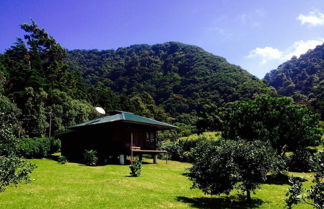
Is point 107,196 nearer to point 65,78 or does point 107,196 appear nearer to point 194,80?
point 65,78

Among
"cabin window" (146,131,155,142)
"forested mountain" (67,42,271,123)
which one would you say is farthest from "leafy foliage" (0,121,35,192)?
"forested mountain" (67,42,271,123)

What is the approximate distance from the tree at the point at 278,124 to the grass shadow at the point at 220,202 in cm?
875

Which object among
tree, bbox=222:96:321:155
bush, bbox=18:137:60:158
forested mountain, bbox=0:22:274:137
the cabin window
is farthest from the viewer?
forested mountain, bbox=0:22:274:137

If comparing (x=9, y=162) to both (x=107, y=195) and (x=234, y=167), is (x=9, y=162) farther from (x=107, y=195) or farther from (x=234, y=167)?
(x=234, y=167)

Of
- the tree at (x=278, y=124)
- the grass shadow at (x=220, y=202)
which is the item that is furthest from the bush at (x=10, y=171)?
the tree at (x=278, y=124)

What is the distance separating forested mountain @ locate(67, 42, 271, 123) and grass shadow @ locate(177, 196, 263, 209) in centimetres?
6339

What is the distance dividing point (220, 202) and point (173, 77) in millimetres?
104486

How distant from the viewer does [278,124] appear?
76.8 ft

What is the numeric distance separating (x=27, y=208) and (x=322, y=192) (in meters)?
10.2

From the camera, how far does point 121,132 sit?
28.7 metres

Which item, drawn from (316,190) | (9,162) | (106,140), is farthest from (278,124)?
(9,162)

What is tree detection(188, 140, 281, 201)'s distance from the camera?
497 inches

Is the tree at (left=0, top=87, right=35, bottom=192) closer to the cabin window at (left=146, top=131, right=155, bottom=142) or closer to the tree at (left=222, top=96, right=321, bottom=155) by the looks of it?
the tree at (left=222, top=96, right=321, bottom=155)

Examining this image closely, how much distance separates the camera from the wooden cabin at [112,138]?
1087 inches
